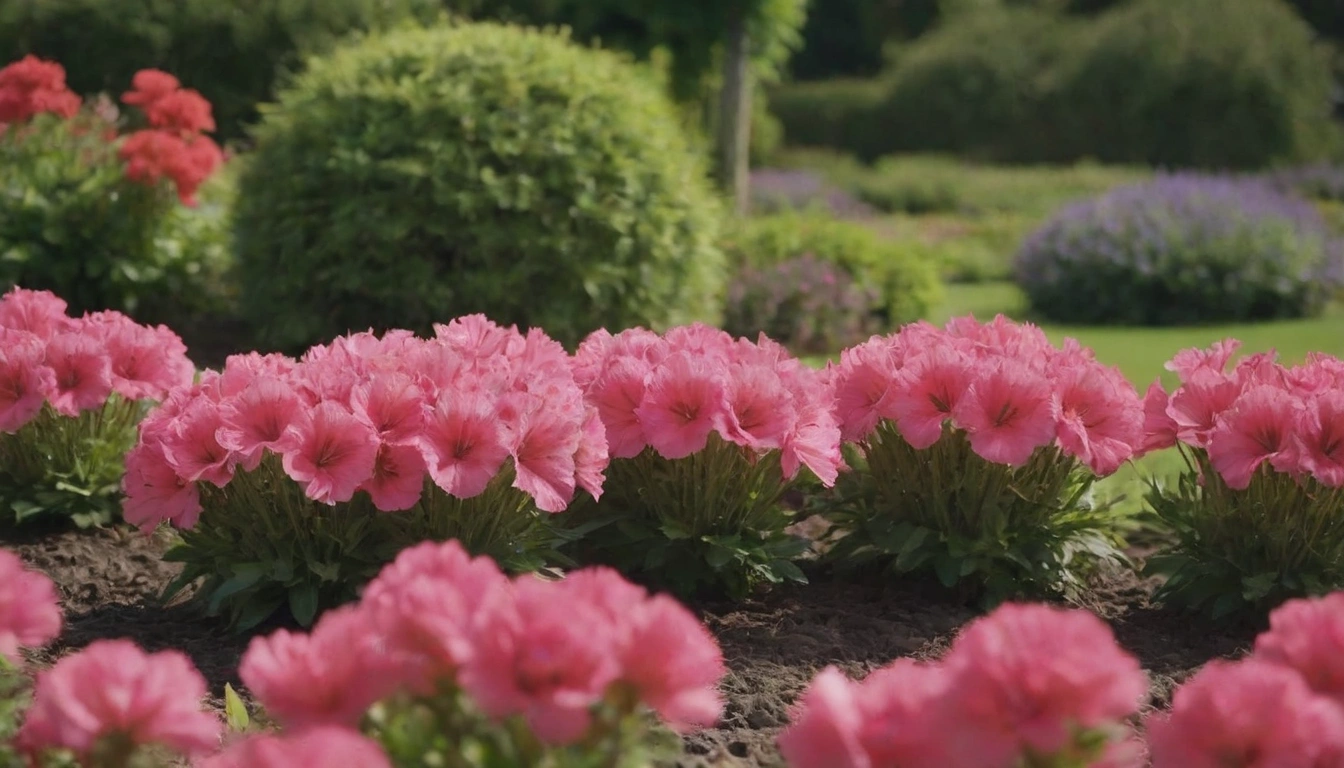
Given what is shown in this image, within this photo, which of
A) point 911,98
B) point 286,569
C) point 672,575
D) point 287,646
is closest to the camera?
point 287,646

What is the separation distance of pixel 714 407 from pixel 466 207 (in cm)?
311

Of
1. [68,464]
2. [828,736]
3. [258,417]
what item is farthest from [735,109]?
[828,736]

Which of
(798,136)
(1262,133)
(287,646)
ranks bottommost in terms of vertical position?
(798,136)

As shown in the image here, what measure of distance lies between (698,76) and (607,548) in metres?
10.5

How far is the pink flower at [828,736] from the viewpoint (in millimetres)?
1642

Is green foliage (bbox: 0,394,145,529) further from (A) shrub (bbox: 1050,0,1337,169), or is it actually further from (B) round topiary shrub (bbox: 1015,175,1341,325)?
(A) shrub (bbox: 1050,0,1337,169)

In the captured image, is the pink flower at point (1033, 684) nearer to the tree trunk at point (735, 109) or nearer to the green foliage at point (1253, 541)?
the green foliage at point (1253, 541)

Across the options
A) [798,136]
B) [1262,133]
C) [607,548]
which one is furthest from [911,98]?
[607,548]

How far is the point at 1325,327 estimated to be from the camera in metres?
10.7

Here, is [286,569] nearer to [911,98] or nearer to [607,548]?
[607,548]

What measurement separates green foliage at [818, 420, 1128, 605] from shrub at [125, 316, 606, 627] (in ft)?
2.71

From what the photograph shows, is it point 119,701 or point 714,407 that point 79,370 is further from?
point 119,701

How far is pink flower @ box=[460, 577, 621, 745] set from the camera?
1535mm

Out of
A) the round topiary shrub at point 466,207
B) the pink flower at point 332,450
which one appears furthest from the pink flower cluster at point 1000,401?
the round topiary shrub at point 466,207
